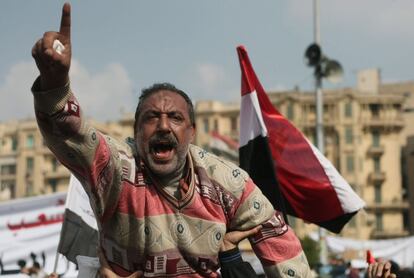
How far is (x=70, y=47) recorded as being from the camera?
320 cm

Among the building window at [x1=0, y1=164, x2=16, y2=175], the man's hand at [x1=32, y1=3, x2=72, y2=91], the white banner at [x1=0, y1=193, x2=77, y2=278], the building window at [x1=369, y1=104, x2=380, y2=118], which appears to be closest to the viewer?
the man's hand at [x1=32, y1=3, x2=72, y2=91]

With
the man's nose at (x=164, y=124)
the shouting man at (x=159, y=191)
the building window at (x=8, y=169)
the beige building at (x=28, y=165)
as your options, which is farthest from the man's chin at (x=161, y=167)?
the building window at (x=8, y=169)

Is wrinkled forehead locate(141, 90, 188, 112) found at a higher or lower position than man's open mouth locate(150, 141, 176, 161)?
higher

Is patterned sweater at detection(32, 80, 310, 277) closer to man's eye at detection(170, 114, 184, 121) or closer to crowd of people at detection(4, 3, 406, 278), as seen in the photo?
crowd of people at detection(4, 3, 406, 278)

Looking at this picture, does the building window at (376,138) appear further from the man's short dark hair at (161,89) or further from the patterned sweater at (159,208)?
the man's short dark hair at (161,89)

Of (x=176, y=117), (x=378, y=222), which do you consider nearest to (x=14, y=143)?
(x=378, y=222)

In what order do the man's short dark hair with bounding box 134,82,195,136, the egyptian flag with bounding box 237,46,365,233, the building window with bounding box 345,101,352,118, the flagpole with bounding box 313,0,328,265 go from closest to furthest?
the man's short dark hair with bounding box 134,82,195,136, the egyptian flag with bounding box 237,46,365,233, the flagpole with bounding box 313,0,328,265, the building window with bounding box 345,101,352,118

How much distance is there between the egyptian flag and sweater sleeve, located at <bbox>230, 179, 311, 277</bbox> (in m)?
3.45

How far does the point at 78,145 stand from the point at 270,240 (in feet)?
3.99

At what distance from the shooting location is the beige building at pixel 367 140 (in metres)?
79.5

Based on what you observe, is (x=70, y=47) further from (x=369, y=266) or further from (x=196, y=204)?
(x=369, y=266)

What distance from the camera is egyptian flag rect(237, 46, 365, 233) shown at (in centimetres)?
816

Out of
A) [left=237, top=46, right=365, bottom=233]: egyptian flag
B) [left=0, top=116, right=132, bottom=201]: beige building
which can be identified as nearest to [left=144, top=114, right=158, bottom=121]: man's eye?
[left=237, top=46, right=365, bottom=233]: egyptian flag

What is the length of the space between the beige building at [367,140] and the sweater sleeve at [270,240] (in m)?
74.9
